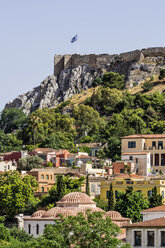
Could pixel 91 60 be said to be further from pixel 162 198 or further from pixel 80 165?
pixel 162 198

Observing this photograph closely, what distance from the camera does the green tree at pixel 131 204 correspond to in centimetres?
8106

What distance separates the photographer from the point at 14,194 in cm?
8944

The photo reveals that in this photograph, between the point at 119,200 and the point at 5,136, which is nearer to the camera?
the point at 119,200

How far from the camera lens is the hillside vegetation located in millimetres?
129000

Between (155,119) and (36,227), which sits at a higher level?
(155,119)

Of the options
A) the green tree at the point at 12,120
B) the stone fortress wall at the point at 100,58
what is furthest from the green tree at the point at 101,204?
the stone fortress wall at the point at 100,58

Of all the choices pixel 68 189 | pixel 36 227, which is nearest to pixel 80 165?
pixel 68 189

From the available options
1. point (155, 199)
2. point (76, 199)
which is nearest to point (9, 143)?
point (155, 199)

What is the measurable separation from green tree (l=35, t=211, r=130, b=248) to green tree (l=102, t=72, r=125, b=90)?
108 metres

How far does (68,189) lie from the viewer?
89.3 m

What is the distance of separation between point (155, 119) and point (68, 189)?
1913 inches

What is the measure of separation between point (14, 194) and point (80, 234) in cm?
3607

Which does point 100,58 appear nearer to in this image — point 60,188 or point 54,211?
point 60,188

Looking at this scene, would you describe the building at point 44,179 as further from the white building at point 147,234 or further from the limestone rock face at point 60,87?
the limestone rock face at point 60,87
